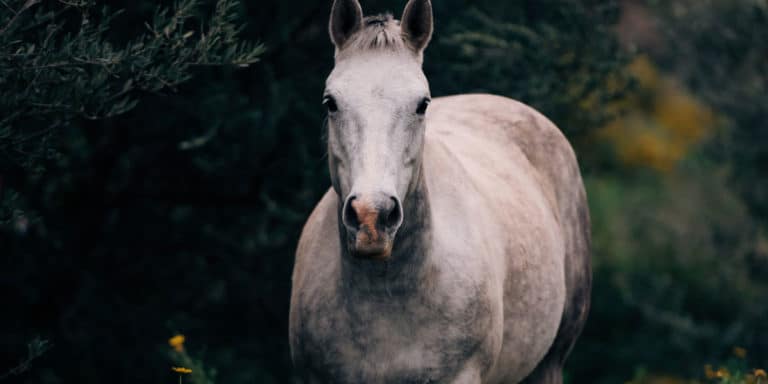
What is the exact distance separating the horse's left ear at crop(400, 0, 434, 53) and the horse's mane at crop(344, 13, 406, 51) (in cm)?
4

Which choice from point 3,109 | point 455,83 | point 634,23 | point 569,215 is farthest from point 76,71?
point 634,23

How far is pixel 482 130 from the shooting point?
5.45 meters

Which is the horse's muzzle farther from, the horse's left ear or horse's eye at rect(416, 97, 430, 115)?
the horse's left ear

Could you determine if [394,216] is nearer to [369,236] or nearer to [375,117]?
[369,236]

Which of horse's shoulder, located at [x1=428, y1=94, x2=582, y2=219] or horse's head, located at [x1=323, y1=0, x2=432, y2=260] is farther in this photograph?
horse's shoulder, located at [x1=428, y1=94, x2=582, y2=219]

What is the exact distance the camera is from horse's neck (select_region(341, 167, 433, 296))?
3900 mm

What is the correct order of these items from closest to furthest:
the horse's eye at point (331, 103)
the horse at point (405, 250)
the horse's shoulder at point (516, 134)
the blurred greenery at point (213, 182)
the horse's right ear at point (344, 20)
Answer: the horse at point (405, 250), the horse's eye at point (331, 103), the horse's right ear at point (344, 20), the horse's shoulder at point (516, 134), the blurred greenery at point (213, 182)

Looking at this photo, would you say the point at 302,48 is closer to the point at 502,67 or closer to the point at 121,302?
the point at 502,67

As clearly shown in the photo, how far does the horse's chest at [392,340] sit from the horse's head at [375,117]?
Answer: 46cm

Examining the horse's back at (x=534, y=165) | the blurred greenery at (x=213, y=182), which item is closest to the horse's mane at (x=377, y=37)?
the horse's back at (x=534, y=165)

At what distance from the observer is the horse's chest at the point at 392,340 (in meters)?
3.90

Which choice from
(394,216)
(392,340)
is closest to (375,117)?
(394,216)

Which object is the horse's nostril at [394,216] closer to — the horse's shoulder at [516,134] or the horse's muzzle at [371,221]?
the horse's muzzle at [371,221]

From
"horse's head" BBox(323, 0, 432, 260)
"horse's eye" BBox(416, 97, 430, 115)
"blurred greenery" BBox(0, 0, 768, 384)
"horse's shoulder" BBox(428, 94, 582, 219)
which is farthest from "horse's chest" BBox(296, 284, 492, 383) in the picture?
"blurred greenery" BBox(0, 0, 768, 384)
